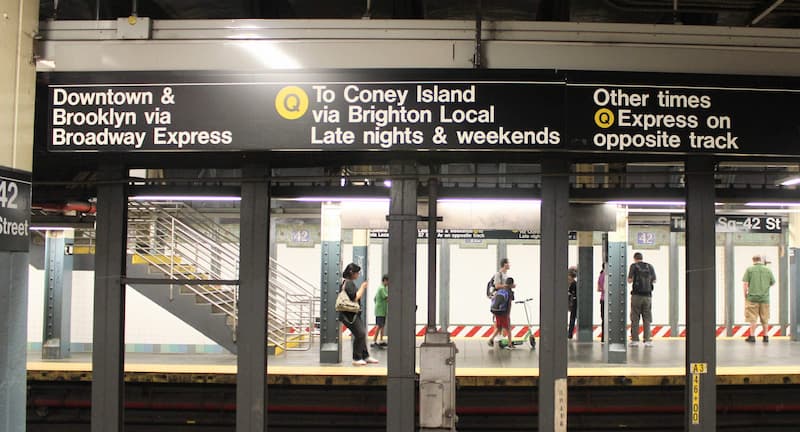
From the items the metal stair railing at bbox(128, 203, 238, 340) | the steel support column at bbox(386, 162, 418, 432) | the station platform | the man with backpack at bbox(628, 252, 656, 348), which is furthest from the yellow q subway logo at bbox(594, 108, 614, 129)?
the man with backpack at bbox(628, 252, 656, 348)

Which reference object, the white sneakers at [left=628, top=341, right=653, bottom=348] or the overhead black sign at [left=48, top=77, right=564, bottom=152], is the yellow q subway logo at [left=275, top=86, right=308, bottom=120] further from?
the white sneakers at [left=628, top=341, right=653, bottom=348]

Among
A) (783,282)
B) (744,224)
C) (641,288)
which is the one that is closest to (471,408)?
(641,288)

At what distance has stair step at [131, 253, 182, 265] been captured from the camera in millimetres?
9898

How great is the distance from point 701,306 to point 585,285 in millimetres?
8554

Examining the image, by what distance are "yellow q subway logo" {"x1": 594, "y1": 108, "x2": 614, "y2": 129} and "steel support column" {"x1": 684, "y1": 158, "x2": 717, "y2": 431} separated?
0.68 m

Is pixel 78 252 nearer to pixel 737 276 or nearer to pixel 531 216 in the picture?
pixel 531 216

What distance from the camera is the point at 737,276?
16.0 m

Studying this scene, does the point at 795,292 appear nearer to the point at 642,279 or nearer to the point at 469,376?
the point at 642,279

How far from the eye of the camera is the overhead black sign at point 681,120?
4539 mm

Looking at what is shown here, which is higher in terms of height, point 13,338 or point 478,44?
point 478,44

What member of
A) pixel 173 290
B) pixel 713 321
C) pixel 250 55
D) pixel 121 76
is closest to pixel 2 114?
pixel 121 76

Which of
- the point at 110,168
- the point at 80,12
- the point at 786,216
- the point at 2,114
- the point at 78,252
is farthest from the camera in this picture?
the point at 786,216

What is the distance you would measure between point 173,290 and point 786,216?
41.4 ft

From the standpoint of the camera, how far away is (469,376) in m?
8.75
